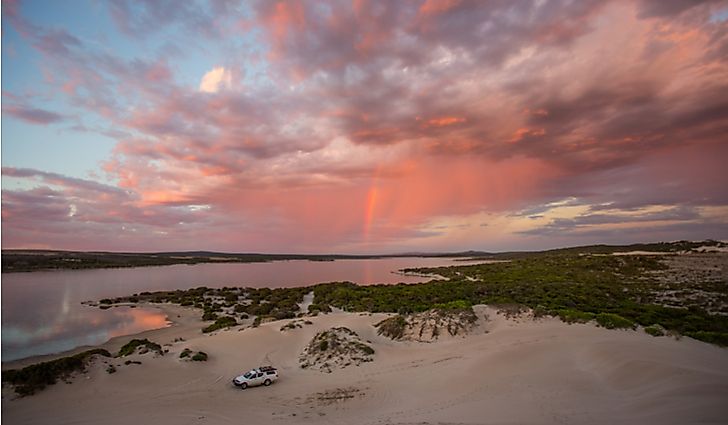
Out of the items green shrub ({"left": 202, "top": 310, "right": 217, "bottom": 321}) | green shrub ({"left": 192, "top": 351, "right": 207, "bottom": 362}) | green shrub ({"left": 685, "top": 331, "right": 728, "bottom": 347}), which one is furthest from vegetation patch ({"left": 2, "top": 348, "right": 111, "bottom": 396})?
green shrub ({"left": 685, "top": 331, "right": 728, "bottom": 347})

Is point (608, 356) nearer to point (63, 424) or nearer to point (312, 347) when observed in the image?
point (312, 347)

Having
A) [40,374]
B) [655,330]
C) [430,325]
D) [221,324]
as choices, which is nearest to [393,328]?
[430,325]

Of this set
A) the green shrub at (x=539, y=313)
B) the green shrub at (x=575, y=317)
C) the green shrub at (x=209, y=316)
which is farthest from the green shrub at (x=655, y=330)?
the green shrub at (x=209, y=316)

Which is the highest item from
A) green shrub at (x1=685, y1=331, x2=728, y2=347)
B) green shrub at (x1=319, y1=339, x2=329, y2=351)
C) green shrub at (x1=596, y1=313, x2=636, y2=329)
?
green shrub at (x1=596, y1=313, x2=636, y2=329)

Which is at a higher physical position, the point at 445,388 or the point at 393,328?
the point at 393,328

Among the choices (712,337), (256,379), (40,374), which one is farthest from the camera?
(712,337)

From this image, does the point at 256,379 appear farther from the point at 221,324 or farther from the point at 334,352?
the point at 221,324

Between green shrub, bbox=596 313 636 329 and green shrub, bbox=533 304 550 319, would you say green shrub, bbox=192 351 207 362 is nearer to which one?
green shrub, bbox=533 304 550 319
